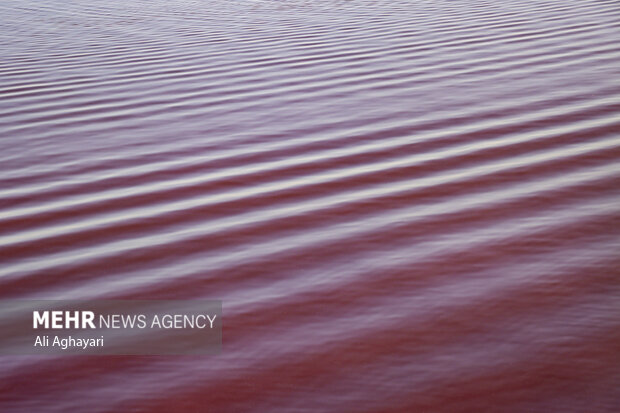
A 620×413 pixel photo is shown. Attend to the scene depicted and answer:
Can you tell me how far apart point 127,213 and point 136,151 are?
457 millimetres

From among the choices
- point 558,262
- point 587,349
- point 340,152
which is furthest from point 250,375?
point 340,152

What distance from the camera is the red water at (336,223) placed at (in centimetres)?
104

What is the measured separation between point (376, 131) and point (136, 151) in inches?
21.9

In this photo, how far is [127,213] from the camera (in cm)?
161

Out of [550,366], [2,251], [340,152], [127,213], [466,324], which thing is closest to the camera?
[550,366]

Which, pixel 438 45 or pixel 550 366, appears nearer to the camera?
pixel 550 366

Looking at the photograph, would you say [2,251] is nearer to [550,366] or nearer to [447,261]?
[447,261]

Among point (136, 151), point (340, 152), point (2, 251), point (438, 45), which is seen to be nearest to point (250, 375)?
point (2, 251)

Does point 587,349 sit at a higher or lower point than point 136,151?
lower

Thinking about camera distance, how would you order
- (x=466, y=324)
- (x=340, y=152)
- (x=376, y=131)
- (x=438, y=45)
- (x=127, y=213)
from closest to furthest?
(x=466, y=324) → (x=127, y=213) → (x=340, y=152) → (x=376, y=131) → (x=438, y=45)

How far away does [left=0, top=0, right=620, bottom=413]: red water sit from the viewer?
1.04 meters

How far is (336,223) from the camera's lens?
4.93 feet

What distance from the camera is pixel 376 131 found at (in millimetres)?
2082

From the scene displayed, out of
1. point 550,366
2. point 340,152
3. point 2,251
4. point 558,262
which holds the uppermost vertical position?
point 340,152
